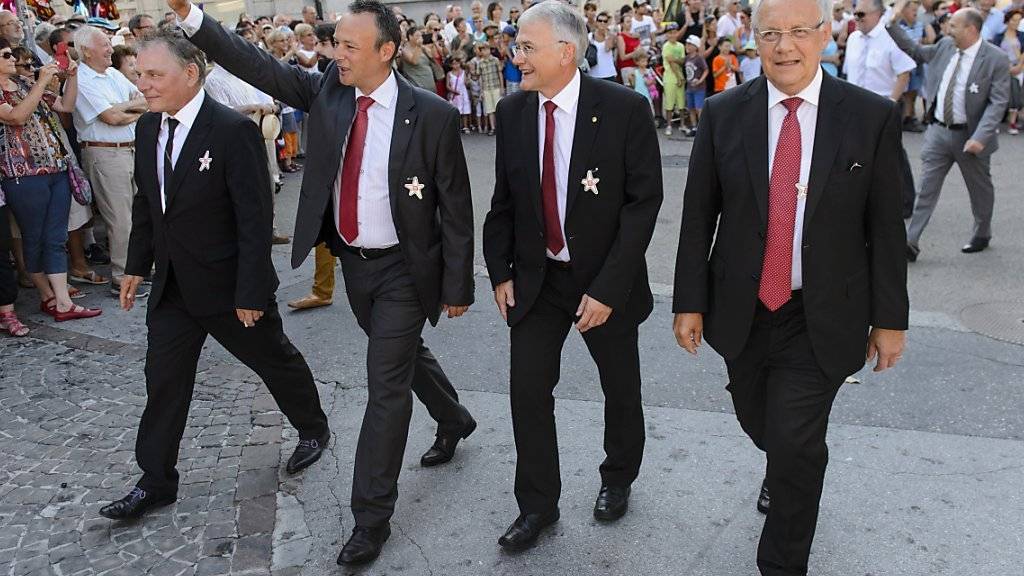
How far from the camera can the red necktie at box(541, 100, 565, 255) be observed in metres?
3.75

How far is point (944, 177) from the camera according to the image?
789cm

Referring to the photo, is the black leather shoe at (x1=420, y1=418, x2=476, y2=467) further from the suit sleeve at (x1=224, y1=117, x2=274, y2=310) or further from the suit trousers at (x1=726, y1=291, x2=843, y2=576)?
the suit trousers at (x1=726, y1=291, x2=843, y2=576)

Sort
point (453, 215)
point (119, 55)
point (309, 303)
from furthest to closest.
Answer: point (119, 55) < point (309, 303) < point (453, 215)

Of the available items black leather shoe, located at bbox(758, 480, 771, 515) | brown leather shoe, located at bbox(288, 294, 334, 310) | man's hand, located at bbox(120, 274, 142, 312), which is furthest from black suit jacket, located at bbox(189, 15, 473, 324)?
brown leather shoe, located at bbox(288, 294, 334, 310)

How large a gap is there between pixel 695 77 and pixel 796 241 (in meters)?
12.2

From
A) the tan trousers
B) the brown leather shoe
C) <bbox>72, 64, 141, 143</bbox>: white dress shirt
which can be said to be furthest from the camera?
the tan trousers

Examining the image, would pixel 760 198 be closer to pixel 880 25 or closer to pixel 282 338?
pixel 282 338

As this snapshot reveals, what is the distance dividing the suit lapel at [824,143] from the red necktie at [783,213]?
67 millimetres

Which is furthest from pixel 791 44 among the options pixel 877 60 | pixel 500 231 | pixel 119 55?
pixel 119 55

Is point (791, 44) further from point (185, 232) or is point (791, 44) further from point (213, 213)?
point (185, 232)

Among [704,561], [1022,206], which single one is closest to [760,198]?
[704,561]

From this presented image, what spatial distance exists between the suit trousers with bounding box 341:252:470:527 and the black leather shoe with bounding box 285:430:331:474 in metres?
0.78

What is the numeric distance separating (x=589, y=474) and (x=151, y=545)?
1.91 meters

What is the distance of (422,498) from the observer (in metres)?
4.38
